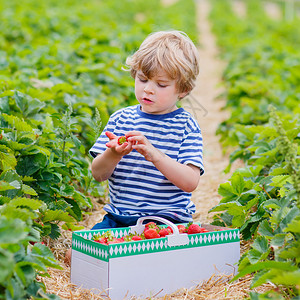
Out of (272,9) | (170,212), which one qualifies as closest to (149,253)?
(170,212)

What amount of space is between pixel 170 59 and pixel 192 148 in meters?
0.46

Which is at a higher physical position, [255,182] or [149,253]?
[255,182]

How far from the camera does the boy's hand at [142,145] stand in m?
2.50

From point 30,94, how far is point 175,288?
6.29 ft

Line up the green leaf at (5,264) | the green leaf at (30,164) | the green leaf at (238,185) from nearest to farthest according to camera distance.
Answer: the green leaf at (5,264) → the green leaf at (30,164) → the green leaf at (238,185)

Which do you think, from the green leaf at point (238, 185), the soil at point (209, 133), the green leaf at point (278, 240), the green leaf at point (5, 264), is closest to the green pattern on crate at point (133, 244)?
the green leaf at point (278, 240)

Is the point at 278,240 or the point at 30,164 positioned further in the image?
the point at 30,164

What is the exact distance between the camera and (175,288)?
240 cm

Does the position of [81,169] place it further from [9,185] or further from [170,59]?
[9,185]

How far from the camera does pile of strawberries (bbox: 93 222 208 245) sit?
7.74 feet

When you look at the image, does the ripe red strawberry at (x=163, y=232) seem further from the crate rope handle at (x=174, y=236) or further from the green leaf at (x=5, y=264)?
the green leaf at (x=5, y=264)

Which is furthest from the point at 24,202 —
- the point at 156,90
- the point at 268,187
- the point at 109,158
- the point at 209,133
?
the point at 209,133

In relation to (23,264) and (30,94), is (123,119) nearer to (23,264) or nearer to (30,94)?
(30,94)

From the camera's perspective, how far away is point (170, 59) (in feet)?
8.91
